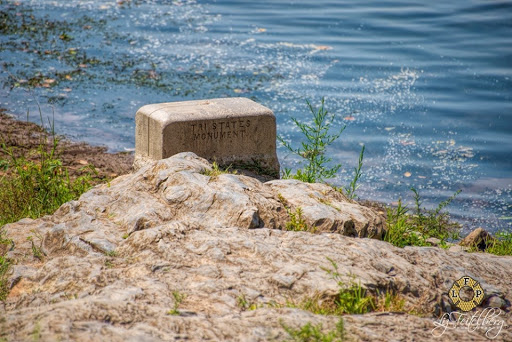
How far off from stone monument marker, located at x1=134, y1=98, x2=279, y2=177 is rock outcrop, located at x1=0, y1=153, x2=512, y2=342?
0.76 meters

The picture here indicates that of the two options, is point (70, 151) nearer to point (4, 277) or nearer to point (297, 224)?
point (4, 277)

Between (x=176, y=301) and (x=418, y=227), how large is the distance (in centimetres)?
392

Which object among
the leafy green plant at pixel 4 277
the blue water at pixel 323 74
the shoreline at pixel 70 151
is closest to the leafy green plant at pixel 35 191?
the shoreline at pixel 70 151

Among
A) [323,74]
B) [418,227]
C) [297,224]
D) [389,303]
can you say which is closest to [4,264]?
[297,224]

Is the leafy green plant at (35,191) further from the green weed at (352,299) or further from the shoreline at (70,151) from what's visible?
the green weed at (352,299)

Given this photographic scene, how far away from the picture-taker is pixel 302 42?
1349 cm

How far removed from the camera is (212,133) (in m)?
6.06

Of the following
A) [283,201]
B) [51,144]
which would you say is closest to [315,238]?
[283,201]

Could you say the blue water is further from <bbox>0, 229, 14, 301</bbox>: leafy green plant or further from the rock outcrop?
<bbox>0, 229, 14, 301</bbox>: leafy green plant

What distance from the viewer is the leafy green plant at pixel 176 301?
295 cm

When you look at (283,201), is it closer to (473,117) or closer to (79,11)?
(473,117)

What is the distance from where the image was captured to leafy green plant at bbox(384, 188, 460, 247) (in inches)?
217

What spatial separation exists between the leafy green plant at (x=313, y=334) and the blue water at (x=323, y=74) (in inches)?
199

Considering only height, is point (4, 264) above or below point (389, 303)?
below
